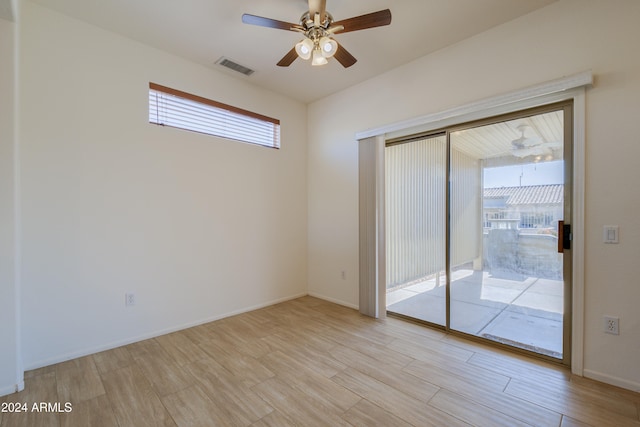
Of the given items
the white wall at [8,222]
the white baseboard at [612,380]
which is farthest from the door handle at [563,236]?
the white wall at [8,222]

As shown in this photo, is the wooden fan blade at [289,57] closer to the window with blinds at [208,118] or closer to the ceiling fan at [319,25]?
the ceiling fan at [319,25]

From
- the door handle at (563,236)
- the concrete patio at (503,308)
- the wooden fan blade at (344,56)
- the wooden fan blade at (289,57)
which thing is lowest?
the concrete patio at (503,308)

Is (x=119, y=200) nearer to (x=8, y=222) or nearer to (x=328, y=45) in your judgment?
(x=8, y=222)

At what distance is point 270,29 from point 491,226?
2923 mm

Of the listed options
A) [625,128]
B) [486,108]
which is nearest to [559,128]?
[625,128]

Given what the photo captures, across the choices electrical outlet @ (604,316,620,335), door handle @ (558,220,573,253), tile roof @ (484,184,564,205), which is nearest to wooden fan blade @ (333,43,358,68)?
tile roof @ (484,184,564,205)

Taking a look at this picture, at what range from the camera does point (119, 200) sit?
2.59 metres

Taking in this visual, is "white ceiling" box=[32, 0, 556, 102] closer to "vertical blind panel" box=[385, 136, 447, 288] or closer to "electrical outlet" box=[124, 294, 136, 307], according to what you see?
"vertical blind panel" box=[385, 136, 447, 288]

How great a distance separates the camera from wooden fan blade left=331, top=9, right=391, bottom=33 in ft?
6.06

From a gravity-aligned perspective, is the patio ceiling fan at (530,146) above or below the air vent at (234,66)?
below

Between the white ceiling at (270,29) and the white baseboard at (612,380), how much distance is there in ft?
9.82

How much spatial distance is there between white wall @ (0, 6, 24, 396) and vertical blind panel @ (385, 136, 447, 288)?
3.48m

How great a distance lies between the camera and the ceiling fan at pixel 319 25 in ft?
6.20

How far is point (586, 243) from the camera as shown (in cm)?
207
